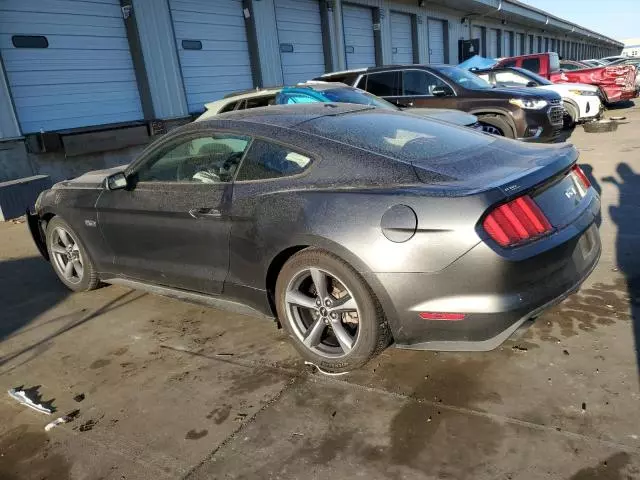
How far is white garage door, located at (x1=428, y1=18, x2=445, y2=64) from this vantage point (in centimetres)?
2470

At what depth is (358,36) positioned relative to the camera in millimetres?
19062

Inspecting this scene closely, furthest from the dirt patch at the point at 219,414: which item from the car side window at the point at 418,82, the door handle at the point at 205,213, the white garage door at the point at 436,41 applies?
the white garage door at the point at 436,41

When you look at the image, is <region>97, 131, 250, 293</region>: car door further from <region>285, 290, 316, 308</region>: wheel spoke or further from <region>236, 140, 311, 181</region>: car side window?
<region>285, 290, 316, 308</region>: wheel spoke

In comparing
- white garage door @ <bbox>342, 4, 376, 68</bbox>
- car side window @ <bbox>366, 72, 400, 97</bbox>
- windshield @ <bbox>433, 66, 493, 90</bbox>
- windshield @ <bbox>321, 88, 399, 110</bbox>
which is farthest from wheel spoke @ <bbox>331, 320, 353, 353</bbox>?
white garage door @ <bbox>342, 4, 376, 68</bbox>

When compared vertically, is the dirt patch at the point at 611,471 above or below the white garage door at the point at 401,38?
below

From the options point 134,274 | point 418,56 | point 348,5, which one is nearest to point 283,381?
point 134,274

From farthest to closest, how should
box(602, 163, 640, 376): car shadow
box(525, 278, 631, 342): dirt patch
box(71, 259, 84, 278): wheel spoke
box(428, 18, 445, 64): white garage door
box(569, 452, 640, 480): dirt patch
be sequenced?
1. box(428, 18, 445, 64): white garage door
2. box(71, 259, 84, 278): wheel spoke
3. box(602, 163, 640, 376): car shadow
4. box(525, 278, 631, 342): dirt patch
5. box(569, 452, 640, 480): dirt patch

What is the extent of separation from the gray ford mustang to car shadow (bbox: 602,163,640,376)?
677 millimetres

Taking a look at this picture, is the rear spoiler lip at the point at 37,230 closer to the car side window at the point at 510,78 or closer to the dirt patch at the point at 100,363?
the dirt patch at the point at 100,363

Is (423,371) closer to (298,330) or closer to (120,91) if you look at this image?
(298,330)

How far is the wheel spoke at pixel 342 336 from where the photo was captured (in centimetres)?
283

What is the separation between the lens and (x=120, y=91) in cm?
1111

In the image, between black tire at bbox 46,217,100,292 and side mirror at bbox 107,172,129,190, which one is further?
black tire at bbox 46,217,100,292

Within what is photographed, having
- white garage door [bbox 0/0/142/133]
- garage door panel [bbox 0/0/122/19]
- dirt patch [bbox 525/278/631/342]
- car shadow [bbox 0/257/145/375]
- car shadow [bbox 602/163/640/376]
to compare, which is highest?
garage door panel [bbox 0/0/122/19]
